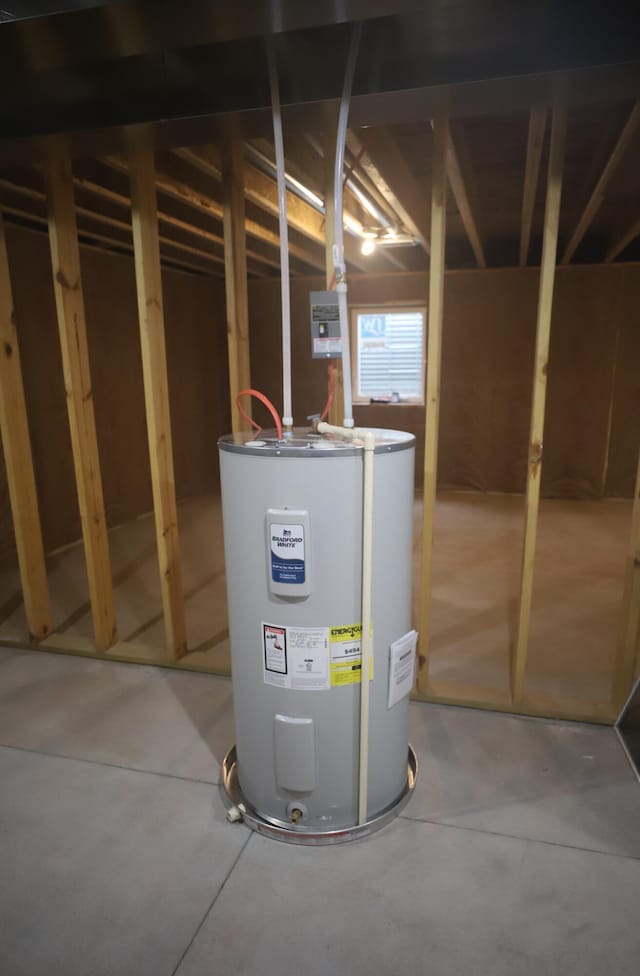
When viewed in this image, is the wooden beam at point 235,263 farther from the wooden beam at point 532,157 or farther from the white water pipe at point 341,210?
the wooden beam at point 532,157

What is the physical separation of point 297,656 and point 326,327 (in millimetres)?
880

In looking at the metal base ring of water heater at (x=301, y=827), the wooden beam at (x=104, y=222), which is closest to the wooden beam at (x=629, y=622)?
the metal base ring of water heater at (x=301, y=827)

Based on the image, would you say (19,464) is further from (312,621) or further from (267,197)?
(267,197)

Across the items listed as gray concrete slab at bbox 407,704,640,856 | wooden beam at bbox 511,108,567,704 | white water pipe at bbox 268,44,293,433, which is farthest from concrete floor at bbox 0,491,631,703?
white water pipe at bbox 268,44,293,433

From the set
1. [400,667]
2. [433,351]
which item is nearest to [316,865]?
[400,667]

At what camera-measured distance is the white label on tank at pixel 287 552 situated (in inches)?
51.6

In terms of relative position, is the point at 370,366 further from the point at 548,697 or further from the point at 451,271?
the point at 548,697

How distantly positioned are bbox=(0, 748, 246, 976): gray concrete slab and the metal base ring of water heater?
0.16 feet

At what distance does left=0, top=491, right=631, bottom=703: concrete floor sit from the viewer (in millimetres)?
2457

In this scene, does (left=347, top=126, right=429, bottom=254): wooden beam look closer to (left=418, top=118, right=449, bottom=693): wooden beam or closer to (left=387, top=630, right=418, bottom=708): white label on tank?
(left=418, top=118, right=449, bottom=693): wooden beam

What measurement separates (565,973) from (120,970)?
95cm

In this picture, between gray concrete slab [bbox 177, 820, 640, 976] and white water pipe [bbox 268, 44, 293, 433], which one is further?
white water pipe [bbox 268, 44, 293, 433]

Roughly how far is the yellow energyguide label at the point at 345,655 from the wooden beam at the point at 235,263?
86 cm

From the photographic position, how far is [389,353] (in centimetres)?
592
